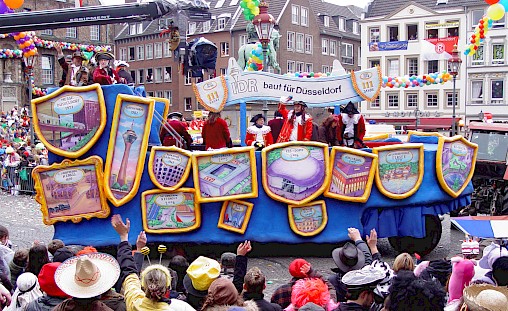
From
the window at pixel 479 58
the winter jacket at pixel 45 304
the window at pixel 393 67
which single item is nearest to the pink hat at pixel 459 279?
the winter jacket at pixel 45 304

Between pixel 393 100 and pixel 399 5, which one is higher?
pixel 399 5

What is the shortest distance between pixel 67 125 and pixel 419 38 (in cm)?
4193

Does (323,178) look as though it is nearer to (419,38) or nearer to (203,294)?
(203,294)

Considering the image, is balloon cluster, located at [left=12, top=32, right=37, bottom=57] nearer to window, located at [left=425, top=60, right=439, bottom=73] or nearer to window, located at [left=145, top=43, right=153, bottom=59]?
window, located at [left=425, top=60, right=439, bottom=73]

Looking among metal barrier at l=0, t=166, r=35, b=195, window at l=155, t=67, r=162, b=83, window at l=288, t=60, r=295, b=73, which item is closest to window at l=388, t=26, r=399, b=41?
window at l=288, t=60, r=295, b=73

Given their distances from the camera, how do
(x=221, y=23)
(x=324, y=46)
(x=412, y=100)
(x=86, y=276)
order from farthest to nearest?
(x=324, y=46) → (x=221, y=23) → (x=412, y=100) → (x=86, y=276)

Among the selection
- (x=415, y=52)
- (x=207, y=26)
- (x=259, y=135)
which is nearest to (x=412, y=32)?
(x=415, y=52)

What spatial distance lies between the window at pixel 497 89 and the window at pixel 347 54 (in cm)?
1550

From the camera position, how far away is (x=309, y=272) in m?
5.09

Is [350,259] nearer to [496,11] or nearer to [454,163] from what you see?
[454,163]

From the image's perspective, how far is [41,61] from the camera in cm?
4478

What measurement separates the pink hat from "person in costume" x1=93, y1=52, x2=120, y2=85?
6.51 metres

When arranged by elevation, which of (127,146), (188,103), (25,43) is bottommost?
(127,146)

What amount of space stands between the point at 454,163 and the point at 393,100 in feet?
131
